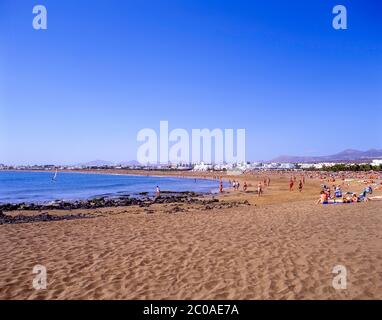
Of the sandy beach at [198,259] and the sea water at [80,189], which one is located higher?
the sandy beach at [198,259]

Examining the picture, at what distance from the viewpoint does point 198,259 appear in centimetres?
729

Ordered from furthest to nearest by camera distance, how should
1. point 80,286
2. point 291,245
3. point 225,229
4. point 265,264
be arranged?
point 225,229 < point 291,245 < point 265,264 < point 80,286

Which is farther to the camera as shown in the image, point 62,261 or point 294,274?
point 62,261

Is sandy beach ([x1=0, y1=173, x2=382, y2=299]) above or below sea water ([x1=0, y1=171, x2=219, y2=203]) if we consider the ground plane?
above

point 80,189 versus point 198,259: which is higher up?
point 198,259

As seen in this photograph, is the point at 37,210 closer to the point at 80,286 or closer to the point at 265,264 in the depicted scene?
the point at 80,286

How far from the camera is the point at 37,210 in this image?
2164 cm

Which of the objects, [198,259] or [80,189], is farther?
[80,189]

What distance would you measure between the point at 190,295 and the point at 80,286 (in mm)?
2143

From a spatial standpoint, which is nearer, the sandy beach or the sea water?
the sandy beach

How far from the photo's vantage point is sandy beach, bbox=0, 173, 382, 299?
556 centimetres

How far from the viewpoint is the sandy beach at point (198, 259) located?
5.56 meters

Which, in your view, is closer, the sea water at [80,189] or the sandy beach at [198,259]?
Result: the sandy beach at [198,259]
